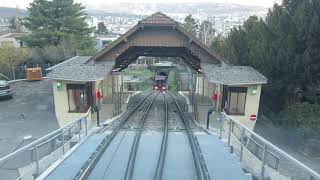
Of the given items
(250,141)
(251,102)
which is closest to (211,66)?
(251,102)

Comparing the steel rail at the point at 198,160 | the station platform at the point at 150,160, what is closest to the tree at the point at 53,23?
the station platform at the point at 150,160

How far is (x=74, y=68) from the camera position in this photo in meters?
19.5

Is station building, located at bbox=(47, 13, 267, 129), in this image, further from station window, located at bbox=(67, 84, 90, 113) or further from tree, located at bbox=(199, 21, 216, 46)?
tree, located at bbox=(199, 21, 216, 46)

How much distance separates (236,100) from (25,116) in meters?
16.0

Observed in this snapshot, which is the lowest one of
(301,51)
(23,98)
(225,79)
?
(23,98)

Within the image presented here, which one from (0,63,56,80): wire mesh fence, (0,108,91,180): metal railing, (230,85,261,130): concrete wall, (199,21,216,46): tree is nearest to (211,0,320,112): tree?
(230,85,261,130): concrete wall

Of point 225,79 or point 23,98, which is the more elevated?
point 225,79

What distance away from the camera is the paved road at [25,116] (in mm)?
19453

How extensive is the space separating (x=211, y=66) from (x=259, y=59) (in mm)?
4624

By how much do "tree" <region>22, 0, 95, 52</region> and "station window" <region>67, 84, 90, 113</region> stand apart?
23.6 meters

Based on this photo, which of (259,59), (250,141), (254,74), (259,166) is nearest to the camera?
(259,166)

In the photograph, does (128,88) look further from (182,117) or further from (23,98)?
(182,117)

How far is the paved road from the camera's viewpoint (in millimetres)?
19453

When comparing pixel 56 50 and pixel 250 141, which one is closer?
pixel 250 141
